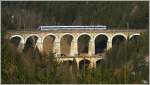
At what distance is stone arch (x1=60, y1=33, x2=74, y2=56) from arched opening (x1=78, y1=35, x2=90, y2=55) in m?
0.44

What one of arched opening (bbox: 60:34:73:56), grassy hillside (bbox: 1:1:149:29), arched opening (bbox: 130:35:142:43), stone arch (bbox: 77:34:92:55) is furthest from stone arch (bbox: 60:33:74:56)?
arched opening (bbox: 130:35:142:43)

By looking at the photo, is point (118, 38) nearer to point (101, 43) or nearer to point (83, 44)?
point (101, 43)

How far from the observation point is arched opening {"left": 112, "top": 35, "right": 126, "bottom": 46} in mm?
20734

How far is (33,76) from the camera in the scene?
469 inches

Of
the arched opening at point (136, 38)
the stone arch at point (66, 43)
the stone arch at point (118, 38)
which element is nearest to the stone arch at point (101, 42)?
the stone arch at point (118, 38)

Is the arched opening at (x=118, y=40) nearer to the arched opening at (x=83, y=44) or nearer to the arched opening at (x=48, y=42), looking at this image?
the arched opening at (x=83, y=44)

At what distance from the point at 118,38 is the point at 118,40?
337 mm

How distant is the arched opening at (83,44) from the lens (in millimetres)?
22572

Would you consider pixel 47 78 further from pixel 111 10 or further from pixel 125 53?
pixel 111 10

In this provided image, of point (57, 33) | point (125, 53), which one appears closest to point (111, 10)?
point (57, 33)

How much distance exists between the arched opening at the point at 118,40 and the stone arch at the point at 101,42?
34 centimetres

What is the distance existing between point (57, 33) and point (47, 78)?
389 inches

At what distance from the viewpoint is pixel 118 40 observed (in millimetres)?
20922

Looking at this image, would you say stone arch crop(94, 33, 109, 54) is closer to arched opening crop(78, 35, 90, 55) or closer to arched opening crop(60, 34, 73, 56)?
arched opening crop(78, 35, 90, 55)
